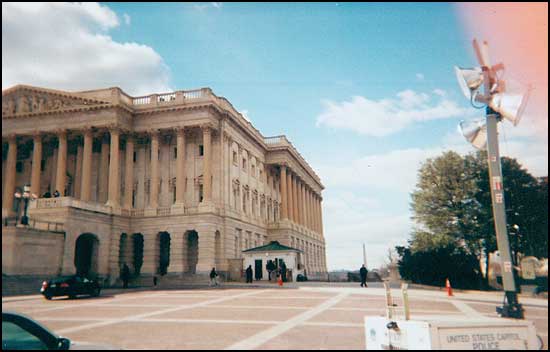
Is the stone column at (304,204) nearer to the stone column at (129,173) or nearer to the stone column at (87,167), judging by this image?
the stone column at (129,173)

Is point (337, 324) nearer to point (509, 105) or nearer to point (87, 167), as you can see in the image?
point (509, 105)

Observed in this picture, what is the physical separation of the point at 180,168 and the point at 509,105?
37.3 metres

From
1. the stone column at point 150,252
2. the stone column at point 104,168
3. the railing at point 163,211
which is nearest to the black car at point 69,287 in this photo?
the stone column at point 150,252

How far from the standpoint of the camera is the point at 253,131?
57.0 m

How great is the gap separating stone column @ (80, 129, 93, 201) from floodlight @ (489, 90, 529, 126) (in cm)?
3882

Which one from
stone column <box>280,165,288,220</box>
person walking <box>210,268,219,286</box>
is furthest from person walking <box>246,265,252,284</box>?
stone column <box>280,165,288,220</box>

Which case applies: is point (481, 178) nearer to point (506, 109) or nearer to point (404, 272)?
Result: point (404, 272)

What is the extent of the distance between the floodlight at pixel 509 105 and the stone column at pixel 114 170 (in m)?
37.6

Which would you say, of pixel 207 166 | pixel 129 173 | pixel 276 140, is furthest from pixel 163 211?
pixel 276 140

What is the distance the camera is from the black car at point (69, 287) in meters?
17.6

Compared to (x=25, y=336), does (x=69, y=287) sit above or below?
below

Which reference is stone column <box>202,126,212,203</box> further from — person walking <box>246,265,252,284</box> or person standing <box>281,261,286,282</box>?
person standing <box>281,261,286,282</box>

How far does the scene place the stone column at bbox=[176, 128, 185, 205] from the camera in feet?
141

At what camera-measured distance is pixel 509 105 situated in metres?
9.64
